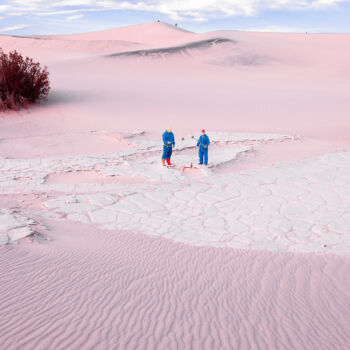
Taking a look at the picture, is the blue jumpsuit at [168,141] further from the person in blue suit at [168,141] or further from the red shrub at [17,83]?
the red shrub at [17,83]

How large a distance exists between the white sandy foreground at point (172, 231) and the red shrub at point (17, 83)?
2.62 feet

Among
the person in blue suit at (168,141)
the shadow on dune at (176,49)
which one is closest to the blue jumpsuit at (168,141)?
the person in blue suit at (168,141)

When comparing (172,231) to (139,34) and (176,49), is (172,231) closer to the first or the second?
(176,49)

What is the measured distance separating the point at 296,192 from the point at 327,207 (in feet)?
2.78

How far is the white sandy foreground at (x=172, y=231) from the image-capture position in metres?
3.16

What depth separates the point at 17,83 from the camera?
15.1 meters

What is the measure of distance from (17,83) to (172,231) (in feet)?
40.6

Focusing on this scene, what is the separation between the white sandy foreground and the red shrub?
80 cm

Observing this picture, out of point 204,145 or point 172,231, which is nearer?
point 172,231

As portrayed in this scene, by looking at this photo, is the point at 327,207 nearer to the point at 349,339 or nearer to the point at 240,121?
the point at 349,339

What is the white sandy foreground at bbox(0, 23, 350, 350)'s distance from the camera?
3162 mm

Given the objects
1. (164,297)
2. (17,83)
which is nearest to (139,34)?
(17,83)

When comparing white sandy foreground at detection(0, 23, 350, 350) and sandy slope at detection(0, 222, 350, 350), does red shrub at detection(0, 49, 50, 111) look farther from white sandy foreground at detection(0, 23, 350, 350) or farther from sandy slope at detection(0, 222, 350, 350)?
sandy slope at detection(0, 222, 350, 350)

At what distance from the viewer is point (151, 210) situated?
6.26 meters
